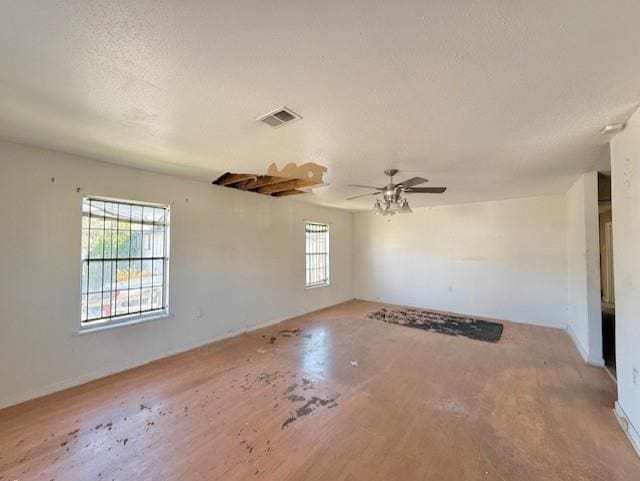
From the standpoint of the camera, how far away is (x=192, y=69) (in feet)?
5.01

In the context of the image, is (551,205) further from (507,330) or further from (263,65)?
(263,65)

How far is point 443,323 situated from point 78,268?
5.94 m

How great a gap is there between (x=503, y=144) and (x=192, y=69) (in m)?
2.77

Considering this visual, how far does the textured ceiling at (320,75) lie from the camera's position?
1.17 m

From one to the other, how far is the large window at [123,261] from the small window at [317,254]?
10.6ft

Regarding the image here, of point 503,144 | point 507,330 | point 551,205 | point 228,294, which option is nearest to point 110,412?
point 228,294

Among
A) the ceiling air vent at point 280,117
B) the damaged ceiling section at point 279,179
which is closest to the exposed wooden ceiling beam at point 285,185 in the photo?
the damaged ceiling section at point 279,179

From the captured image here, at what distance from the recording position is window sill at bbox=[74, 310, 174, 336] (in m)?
3.14

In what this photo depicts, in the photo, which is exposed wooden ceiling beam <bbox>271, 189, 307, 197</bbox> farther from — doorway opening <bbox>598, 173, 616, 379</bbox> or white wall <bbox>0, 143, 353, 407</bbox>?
doorway opening <bbox>598, 173, 616, 379</bbox>

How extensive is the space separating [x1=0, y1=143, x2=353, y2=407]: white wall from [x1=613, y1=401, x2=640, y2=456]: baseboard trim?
4717 millimetres

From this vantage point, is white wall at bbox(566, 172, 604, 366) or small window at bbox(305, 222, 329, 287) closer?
white wall at bbox(566, 172, 604, 366)

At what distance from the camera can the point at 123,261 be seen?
11.6ft

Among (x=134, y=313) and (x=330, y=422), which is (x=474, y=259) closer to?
(x=330, y=422)

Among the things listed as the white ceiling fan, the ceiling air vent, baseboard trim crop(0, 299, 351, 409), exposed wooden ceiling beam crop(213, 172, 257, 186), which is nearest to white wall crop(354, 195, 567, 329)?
the white ceiling fan
